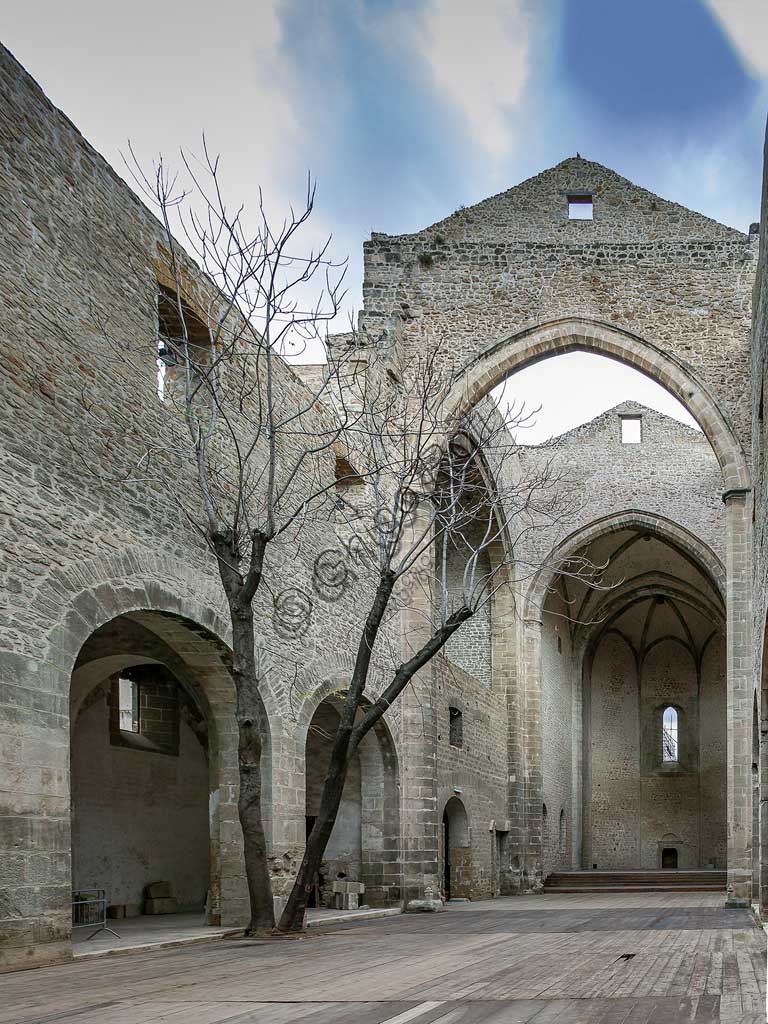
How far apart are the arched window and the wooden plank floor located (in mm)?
25131

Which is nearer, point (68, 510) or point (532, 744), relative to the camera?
point (68, 510)

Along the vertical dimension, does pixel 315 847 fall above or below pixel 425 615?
below

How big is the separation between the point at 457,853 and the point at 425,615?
17.4 ft

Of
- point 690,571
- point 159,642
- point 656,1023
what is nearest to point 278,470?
point 159,642

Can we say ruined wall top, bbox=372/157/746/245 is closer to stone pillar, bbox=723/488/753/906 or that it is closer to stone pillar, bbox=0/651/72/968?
stone pillar, bbox=723/488/753/906

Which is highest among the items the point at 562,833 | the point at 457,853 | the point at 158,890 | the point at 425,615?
the point at 425,615

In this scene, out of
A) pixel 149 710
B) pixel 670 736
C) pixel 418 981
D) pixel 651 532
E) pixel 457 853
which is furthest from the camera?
pixel 670 736

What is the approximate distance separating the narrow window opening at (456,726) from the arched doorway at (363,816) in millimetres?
3869

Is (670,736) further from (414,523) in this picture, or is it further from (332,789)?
(332,789)

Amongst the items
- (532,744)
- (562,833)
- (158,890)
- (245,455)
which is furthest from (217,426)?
(562,833)

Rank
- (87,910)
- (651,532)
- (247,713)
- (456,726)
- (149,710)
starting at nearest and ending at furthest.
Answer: (247,713) < (87,910) < (149,710) < (456,726) < (651,532)

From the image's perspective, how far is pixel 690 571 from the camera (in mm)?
31297

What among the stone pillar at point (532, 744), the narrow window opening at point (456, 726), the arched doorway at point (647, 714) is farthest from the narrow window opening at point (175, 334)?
the arched doorway at point (647, 714)

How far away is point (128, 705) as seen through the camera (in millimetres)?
15148
